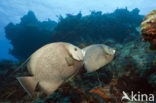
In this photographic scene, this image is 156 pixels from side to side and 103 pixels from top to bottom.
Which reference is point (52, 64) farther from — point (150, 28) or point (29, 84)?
point (150, 28)

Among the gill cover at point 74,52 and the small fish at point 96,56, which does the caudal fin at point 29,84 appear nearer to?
the gill cover at point 74,52

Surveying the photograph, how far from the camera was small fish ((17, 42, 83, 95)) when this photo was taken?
1449 millimetres

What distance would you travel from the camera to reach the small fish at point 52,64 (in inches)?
57.1

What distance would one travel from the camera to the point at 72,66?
1515 millimetres

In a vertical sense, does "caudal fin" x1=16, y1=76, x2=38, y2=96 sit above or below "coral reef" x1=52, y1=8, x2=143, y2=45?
below

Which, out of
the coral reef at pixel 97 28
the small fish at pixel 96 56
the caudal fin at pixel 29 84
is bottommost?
the caudal fin at pixel 29 84

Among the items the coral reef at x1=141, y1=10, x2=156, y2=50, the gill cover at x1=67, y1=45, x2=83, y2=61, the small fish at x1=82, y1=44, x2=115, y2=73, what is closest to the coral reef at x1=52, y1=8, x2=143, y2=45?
the small fish at x1=82, y1=44, x2=115, y2=73

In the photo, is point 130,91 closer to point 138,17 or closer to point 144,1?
point 138,17

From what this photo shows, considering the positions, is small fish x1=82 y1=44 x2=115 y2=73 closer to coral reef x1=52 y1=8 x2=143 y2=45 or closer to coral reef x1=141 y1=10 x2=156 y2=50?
coral reef x1=141 y1=10 x2=156 y2=50

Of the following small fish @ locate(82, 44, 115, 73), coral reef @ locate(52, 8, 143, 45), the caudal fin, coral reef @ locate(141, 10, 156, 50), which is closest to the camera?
the caudal fin

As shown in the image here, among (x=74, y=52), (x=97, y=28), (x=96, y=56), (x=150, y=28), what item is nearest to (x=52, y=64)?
(x=74, y=52)

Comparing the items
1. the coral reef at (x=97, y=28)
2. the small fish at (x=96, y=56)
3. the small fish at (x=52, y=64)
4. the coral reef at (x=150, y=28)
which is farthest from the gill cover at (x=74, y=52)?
the coral reef at (x=97, y=28)

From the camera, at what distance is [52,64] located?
1.47 meters

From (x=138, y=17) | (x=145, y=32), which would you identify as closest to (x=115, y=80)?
(x=145, y=32)
